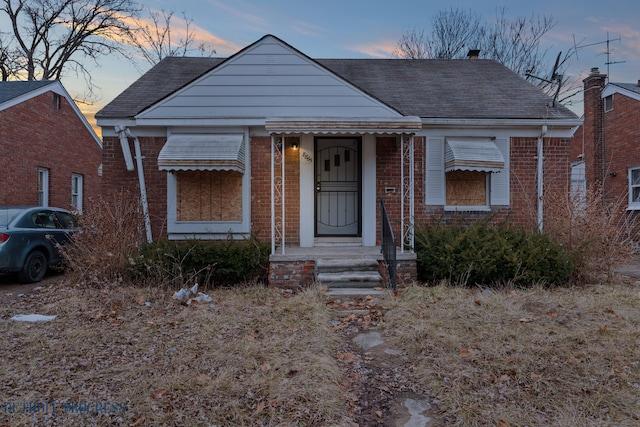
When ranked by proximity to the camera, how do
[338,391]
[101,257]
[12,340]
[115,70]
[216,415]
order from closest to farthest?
1. [216,415]
2. [338,391]
3. [12,340]
4. [101,257]
5. [115,70]

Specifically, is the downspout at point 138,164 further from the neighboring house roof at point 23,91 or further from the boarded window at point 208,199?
the neighboring house roof at point 23,91

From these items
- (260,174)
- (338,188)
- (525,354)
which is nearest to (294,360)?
(525,354)

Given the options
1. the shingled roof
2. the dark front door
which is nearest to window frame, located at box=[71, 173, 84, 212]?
the shingled roof

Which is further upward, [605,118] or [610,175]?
[605,118]

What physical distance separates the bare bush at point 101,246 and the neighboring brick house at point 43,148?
6162 mm

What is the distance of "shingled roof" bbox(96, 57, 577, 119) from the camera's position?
26.5ft

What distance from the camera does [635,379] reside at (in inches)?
128

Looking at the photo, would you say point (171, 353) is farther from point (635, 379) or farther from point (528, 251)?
point (528, 251)

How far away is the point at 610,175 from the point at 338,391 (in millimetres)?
15086

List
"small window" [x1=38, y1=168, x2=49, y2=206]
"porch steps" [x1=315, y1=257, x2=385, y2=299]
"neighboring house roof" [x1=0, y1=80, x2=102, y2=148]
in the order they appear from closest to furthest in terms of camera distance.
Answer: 1. "porch steps" [x1=315, y1=257, x2=385, y2=299]
2. "neighboring house roof" [x1=0, y1=80, x2=102, y2=148]
3. "small window" [x1=38, y1=168, x2=49, y2=206]

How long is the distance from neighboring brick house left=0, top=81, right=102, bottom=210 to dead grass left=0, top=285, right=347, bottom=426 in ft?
28.3

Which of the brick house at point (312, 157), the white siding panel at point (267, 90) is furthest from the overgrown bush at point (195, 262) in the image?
the white siding panel at point (267, 90)

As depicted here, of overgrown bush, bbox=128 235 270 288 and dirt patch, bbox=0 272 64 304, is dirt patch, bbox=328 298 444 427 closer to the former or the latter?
overgrown bush, bbox=128 235 270 288

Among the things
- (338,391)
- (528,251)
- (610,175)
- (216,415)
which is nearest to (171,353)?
(216,415)
